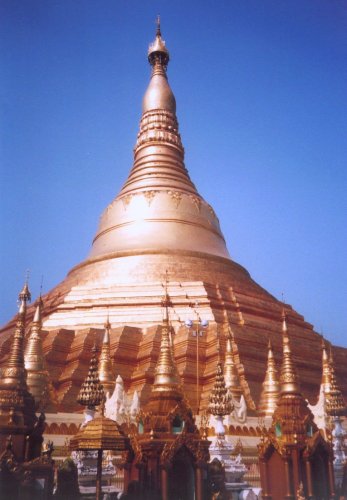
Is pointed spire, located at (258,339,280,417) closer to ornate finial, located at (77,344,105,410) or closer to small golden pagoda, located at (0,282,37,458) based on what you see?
Answer: ornate finial, located at (77,344,105,410)

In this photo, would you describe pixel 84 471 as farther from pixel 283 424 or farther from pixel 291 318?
pixel 291 318

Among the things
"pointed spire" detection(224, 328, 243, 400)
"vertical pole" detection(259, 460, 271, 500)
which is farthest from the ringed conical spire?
"vertical pole" detection(259, 460, 271, 500)

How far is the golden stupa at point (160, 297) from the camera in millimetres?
18375

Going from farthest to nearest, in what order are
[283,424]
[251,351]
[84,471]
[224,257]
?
1. [224,257]
2. [251,351]
3. [283,424]
4. [84,471]

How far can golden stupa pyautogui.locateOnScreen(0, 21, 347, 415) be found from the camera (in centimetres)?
1838

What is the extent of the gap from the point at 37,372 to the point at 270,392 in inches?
272

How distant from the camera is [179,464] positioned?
28.9 feet

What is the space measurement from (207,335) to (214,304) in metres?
2.00

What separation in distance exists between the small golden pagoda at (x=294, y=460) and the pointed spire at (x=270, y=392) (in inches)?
198

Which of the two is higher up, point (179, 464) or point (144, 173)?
point (144, 173)

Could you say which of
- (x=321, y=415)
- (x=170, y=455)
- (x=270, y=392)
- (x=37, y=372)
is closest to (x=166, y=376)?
(x=170, y=455)

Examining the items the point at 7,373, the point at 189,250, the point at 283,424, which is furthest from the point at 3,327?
the point at 283,424

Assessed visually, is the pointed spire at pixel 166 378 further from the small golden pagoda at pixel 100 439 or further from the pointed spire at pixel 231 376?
the pointed spire at pixel 231 376

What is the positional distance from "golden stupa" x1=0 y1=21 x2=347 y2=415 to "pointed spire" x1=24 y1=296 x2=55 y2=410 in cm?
128
